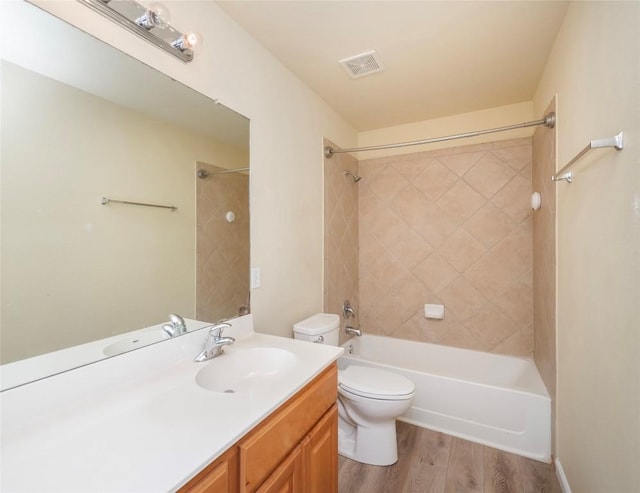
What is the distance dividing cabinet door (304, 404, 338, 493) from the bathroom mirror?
0.69 metres

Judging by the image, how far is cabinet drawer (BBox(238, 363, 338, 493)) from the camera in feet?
2.63

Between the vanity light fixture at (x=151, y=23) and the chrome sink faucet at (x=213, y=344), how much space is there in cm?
116

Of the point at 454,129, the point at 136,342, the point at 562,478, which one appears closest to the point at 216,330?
the point at 136,342

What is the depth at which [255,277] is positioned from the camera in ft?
5.51

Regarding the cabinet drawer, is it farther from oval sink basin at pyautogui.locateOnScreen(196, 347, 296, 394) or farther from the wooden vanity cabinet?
oval sink basin at pyautogui.locateOnScreen(196, 347, 296, 394)

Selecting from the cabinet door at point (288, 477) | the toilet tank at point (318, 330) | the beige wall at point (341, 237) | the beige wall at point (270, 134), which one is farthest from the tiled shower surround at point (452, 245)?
the cabinet door at point (288, 477)

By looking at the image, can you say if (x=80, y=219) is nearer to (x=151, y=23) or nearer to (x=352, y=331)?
(x=151, y=23)

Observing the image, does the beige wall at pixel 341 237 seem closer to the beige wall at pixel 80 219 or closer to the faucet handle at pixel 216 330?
the faucet handle at pixel 216 330

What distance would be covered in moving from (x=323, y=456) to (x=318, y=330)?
761 mm

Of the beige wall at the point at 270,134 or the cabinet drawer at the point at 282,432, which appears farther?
the beige wall at the point at 270,134

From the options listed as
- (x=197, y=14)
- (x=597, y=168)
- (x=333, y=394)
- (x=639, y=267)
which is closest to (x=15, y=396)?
(x=333, y=394)

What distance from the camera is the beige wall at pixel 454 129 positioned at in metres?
2.46

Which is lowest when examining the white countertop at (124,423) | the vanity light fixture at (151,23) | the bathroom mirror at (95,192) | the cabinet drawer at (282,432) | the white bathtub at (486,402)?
the white bathtub at (486,402)

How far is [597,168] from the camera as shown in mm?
1141
